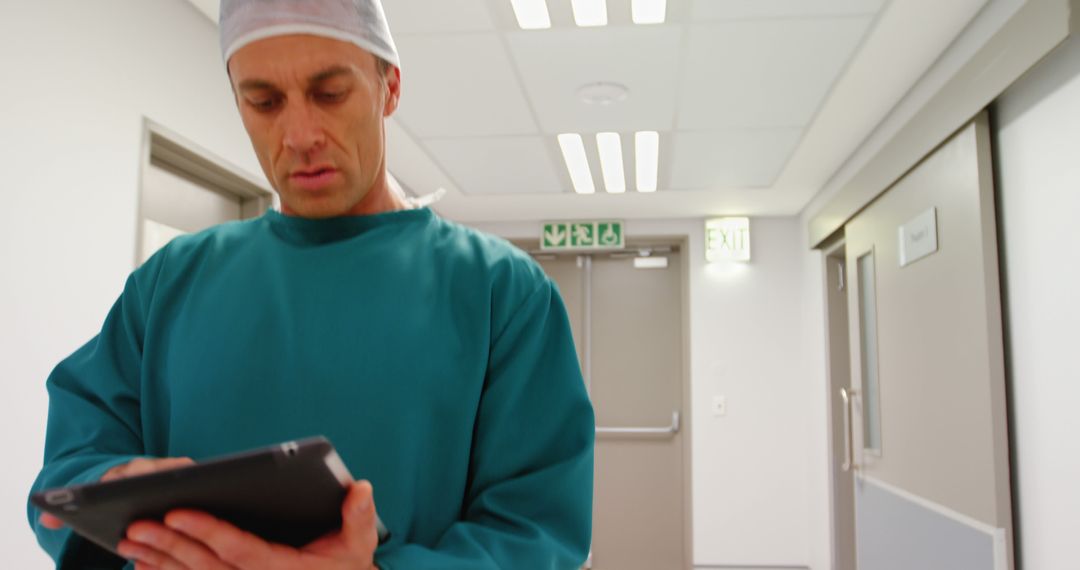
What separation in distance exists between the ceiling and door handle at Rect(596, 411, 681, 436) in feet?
5.47

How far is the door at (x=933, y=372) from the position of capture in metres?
2.36

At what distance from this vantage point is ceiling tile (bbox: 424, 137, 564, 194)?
371 centimetres

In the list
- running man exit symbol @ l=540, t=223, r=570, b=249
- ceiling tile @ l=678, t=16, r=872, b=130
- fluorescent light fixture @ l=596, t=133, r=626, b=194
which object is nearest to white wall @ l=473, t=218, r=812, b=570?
running man exit symbol @ l=540, t=223, r=570, b=249

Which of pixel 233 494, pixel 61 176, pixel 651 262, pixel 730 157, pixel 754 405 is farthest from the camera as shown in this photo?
pixel 651 262

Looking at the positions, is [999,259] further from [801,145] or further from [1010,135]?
[801,145]

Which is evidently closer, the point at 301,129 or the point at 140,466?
the point at 140,466

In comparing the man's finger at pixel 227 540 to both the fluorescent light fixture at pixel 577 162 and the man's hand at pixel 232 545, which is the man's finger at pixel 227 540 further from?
the fluorescent light fixture at pixel 577 162

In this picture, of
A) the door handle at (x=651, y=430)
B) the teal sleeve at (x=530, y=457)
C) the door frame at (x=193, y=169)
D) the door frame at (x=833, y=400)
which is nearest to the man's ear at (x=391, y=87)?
the teal sleeve at (x=530, y=457)

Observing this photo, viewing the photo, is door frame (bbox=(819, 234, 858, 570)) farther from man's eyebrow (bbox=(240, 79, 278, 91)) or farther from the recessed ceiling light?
man's eyebrow (bbox=(240, 79, 278, 91))

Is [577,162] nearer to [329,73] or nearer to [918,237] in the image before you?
[918,237]

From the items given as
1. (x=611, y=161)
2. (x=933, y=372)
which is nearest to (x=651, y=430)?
(x=611, y=161)

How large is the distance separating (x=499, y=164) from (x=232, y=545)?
11.8 feet

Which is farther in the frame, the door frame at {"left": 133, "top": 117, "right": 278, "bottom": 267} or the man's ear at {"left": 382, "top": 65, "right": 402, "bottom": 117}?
the door frame at {"left": 133, "top": 117, "right": 278, "bottom": 267}

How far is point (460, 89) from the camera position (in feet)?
9.91
